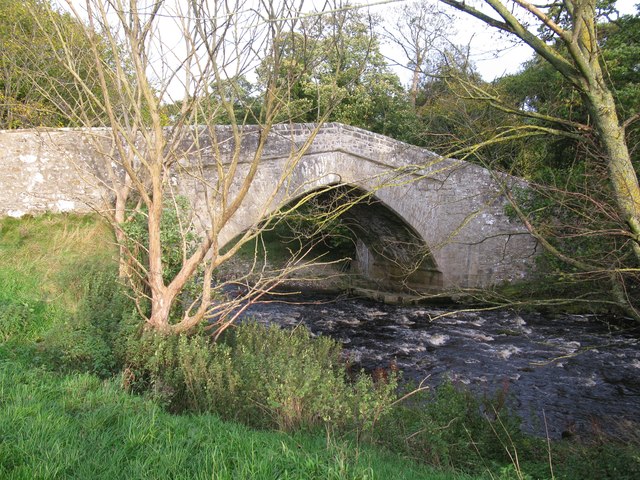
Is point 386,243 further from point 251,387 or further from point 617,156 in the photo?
point 617,156

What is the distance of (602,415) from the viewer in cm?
630

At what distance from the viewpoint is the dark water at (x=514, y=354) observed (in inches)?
253

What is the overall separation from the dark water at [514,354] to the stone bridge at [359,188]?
119 centimetres

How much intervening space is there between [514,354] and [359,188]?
4797 millimetres

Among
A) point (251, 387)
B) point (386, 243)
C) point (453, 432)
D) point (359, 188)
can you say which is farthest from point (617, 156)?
point (386, 243)

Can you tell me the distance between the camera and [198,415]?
372cm

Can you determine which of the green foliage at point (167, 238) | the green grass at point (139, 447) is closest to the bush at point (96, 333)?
the green foliage at point (167, 238)

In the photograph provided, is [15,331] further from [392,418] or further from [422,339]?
[422,339]

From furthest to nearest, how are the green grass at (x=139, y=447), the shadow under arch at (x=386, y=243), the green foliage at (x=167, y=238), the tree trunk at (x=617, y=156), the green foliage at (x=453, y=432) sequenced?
the shadow under arch at (x=386, y=243), the green foliage at (x=167, y=238), the green foliage at (x=453, y=432), the tree trunk at (x=617, y=156), the green grass at (x=139, y=447)

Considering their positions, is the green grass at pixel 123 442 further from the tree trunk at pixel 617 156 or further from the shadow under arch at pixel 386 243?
the shadow under arch at pixel 386 243

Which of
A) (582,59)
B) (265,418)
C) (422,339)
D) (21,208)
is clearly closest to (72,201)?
(21,208)

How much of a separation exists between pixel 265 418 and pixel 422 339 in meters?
6.66

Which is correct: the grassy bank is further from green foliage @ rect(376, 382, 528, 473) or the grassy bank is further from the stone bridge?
the stone bridge

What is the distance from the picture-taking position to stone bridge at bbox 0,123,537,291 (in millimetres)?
6621
